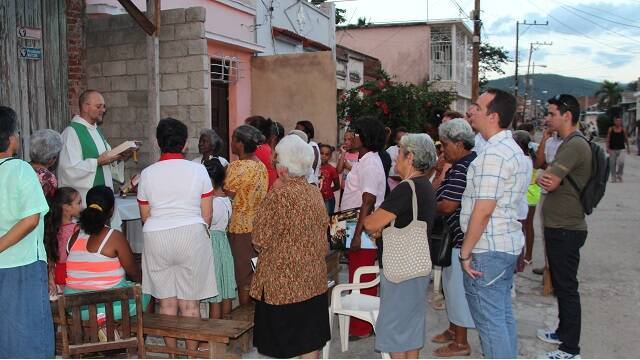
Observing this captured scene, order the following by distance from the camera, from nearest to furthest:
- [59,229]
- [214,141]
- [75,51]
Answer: [59,229] → [214,141] → [75,51]

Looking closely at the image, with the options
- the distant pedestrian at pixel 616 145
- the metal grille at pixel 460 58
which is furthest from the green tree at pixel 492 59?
the distant pedestrian at pixel 616 145

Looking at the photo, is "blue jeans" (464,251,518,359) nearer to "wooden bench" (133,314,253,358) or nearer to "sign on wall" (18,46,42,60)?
"wooden bench" (133,314,253,358)

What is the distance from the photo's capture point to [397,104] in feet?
34.9

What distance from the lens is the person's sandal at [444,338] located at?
4926 mm

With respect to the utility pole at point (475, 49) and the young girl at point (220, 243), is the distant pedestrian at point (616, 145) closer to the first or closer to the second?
the utility pole at point (475, 49)

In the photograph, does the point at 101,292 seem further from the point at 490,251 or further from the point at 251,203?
the point at 490,251

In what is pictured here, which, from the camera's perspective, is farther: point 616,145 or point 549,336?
point 616,145

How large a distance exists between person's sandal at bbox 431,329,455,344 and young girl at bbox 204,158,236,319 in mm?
1776

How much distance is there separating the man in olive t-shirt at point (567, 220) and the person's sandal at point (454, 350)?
2.08ft

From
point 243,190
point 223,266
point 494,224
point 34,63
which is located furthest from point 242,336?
point 34,63

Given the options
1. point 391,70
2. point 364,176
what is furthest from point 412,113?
point 391,70

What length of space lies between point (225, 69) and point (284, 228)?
21.4 ft

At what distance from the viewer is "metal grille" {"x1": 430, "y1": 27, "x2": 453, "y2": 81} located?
30.6m

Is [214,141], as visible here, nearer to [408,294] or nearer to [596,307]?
[408,294]
